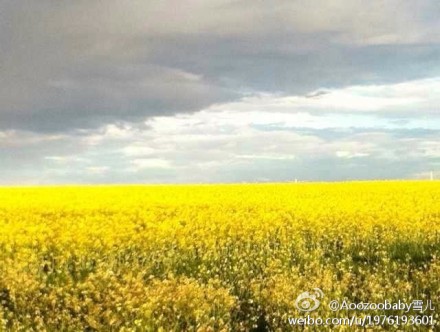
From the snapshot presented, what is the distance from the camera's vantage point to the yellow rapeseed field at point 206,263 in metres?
8.09

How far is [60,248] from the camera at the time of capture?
12.8m

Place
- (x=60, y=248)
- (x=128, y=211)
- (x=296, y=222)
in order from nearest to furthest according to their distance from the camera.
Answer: (x=60, y=248) < (x=296, y=222) < (x=128, y=211)

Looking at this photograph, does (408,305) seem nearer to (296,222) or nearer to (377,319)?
(377,319)

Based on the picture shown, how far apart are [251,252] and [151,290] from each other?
4631 mm

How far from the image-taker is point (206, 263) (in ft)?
40.4

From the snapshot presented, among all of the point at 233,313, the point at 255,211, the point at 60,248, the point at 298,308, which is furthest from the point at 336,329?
the point at 255,211

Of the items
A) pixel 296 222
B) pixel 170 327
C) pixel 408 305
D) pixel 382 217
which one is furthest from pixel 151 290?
pixel 382 217

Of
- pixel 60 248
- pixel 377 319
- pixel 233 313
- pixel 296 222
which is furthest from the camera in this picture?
pixel 296 222

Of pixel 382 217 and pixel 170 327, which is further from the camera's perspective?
pixel 382 217

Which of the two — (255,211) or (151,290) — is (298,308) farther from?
(255,211)

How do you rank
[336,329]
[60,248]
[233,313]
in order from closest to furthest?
[336,329], [233,313], [60,248]

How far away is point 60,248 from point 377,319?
7.54 m

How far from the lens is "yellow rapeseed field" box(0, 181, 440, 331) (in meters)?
8.09

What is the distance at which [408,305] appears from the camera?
8.74 m
